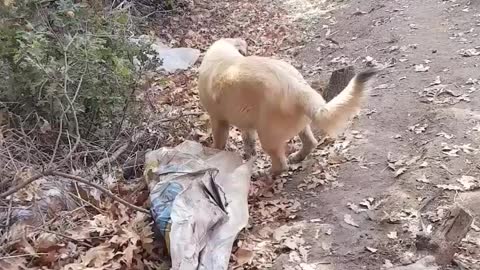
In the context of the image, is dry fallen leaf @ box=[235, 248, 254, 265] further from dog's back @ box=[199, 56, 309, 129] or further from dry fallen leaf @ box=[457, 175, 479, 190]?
dry fallen leaf @ box=[457, 175, 479, 190]

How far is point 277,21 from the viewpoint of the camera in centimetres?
921

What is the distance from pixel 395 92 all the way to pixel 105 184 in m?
3.00

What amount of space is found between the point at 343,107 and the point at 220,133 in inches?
51.8

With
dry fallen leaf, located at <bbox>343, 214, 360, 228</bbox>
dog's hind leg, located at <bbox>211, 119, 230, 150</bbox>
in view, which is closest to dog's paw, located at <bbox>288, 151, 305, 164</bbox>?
dog's hind leg, located at <bbox>211, 119, 230, 150</bbox>

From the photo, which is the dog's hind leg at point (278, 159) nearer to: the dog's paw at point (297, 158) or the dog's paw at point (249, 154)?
the dog's paw at point (297, 158)

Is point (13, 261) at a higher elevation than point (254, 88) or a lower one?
lower

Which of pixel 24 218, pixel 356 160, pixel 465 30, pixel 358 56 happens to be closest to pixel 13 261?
pixel 24 218

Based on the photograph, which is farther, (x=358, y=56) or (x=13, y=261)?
(x=358, y=56)

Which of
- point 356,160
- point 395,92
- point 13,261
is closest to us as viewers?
point 13,261

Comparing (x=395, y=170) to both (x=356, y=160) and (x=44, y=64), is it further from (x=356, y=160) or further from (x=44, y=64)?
(x=44, y=64)

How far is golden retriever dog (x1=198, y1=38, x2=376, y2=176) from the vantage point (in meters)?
4.40

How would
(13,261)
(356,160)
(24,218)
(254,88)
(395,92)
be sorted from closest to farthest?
(13,261) → (24,218) → (254,88) → (356,160) → (395,92)

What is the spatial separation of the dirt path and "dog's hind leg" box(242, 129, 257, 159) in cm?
51

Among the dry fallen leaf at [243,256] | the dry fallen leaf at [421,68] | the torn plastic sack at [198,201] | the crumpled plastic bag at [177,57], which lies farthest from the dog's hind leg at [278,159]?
the crumpled plastic bag at [177,57]
